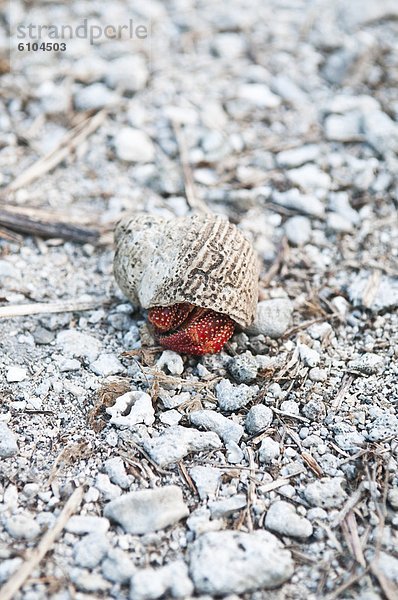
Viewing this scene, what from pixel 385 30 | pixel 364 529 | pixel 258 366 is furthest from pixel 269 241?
pixel 385 30

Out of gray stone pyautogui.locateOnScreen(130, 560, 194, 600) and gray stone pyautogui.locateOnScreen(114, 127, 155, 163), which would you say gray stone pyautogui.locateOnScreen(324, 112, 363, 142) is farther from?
gray stone pyautogui.locateOnScreen(130, 560, 194, 600)

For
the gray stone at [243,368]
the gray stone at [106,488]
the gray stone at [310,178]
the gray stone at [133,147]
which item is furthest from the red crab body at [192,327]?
the gray stone at [133,147]

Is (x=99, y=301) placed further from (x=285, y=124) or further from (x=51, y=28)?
(x=51, y=28)

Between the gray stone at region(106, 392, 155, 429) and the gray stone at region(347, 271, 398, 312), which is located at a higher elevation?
the gray stone at region(347, 271, 398, 312)

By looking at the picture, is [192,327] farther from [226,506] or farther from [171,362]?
[226,506]

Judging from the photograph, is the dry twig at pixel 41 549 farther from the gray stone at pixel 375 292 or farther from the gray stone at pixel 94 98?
the gray stone at pixel 94 98

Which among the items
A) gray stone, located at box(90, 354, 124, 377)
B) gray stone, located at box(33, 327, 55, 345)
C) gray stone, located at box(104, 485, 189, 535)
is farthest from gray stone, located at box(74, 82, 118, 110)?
gray stone, located at box(104, 485, 189, 535)
